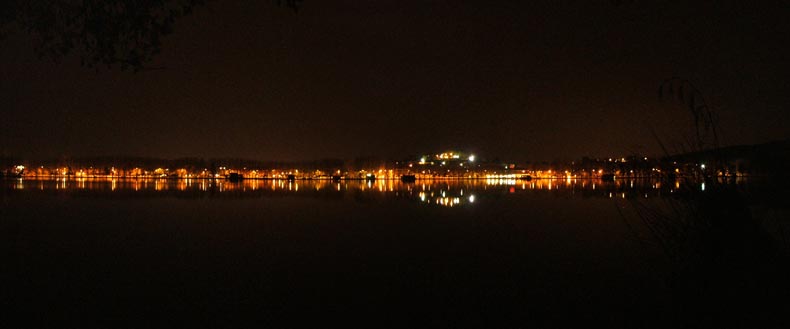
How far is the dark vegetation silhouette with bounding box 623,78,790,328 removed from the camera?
16.7ft

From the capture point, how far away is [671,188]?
5.67 metres

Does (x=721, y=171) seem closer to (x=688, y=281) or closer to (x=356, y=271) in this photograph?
(x=688, y=281)

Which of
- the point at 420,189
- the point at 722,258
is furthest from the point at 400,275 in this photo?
the point at 420,189

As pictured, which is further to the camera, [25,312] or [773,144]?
[25,312]

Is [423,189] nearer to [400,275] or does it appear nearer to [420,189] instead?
[420,189]

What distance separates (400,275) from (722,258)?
5.66 m

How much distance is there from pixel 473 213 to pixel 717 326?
17.8 m

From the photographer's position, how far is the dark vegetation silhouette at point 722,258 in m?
5.08

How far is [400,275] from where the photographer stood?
10195 millimetres

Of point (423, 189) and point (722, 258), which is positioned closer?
point (722, 258)

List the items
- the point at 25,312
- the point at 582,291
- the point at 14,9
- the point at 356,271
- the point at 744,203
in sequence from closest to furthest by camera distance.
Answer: the point at 14,9
the point at 744,203
the point at 25,312
the point at 582,291
the point at 356,271

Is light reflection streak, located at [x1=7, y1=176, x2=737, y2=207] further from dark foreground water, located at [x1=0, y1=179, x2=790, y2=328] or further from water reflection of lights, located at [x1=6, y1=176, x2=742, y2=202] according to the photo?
dark foreground water, located at [x1=0, y1=179, x2=790, y2=328]

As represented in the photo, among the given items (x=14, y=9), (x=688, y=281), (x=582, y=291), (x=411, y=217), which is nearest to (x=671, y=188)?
(x=688, y=281)

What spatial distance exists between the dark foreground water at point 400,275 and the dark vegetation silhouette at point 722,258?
14 mm
